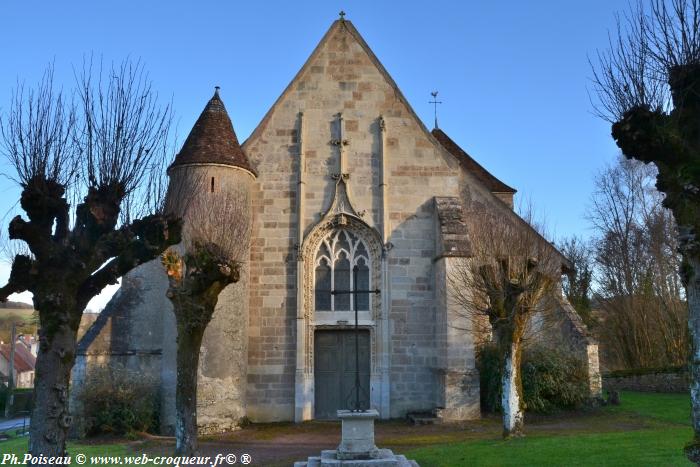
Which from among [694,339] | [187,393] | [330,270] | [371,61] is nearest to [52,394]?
[187,393]

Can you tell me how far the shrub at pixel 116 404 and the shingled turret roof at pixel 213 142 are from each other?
558 cm

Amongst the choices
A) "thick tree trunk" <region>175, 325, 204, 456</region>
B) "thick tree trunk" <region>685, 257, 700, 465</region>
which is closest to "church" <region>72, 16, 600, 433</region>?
"thick tree trunk" <region>175, 325, 204, 456</region>

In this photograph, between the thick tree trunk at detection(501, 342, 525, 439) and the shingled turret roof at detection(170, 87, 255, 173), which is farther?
the shingled turret roof at detection(170, 87, 255, 173)

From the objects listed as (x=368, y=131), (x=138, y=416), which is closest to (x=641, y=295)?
(x=368, y=131)

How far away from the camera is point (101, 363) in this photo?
15820mm

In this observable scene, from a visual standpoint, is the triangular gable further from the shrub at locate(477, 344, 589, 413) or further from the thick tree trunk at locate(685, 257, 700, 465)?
the thick tree trunk at locate(685, 257, 700, 465)

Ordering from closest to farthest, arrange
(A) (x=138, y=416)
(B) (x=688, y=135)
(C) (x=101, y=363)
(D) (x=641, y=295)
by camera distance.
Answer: (B) (x=688, y=135)
(A) (x=138, y=416)
(C) (x=101, y=363)
(D) (x=641, y=295)

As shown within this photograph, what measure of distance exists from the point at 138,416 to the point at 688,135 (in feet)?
42.3

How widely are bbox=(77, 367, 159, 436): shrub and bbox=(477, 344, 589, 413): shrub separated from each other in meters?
8.50

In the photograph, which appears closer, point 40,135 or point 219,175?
point 40,135

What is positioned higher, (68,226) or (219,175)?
(219,175)

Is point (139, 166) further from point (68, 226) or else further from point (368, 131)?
point (368, 131)

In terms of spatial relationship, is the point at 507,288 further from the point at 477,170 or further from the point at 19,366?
the point at 19,366

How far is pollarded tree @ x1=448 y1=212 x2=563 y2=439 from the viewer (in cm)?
1261
